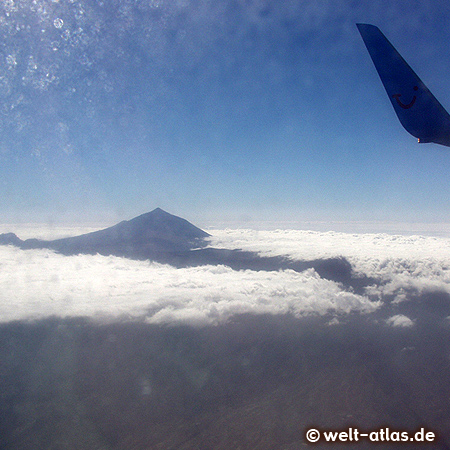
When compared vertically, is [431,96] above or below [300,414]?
above

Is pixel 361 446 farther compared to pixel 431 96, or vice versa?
pixel 361 446

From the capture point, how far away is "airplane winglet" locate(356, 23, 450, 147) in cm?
542

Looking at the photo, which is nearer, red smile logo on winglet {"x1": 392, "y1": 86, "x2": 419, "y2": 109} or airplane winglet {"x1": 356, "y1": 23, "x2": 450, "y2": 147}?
airplane winglet {"x1": 356, "y1": 23, "x2": 450, "y2": 147}

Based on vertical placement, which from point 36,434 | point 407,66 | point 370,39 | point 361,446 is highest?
point 370,39

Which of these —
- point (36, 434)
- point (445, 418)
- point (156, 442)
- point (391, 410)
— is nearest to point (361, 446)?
point (391, 410)

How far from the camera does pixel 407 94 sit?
562 centimetres

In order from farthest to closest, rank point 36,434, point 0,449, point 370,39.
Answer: point 36,434 → point 0,449 → point 370,39

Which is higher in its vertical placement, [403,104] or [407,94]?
[407,94]

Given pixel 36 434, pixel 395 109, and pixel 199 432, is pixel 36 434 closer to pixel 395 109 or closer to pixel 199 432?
pixel 199 432

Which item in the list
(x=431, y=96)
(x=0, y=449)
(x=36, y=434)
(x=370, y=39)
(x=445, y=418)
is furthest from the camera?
(x=445, y=418)

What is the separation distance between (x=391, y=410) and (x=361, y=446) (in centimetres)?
3398

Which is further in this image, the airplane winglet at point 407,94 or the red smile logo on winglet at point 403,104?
the red smile logo on winglet at point 403,104

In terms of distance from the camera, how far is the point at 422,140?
5586 millimetres

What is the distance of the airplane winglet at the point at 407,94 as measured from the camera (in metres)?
5.42
